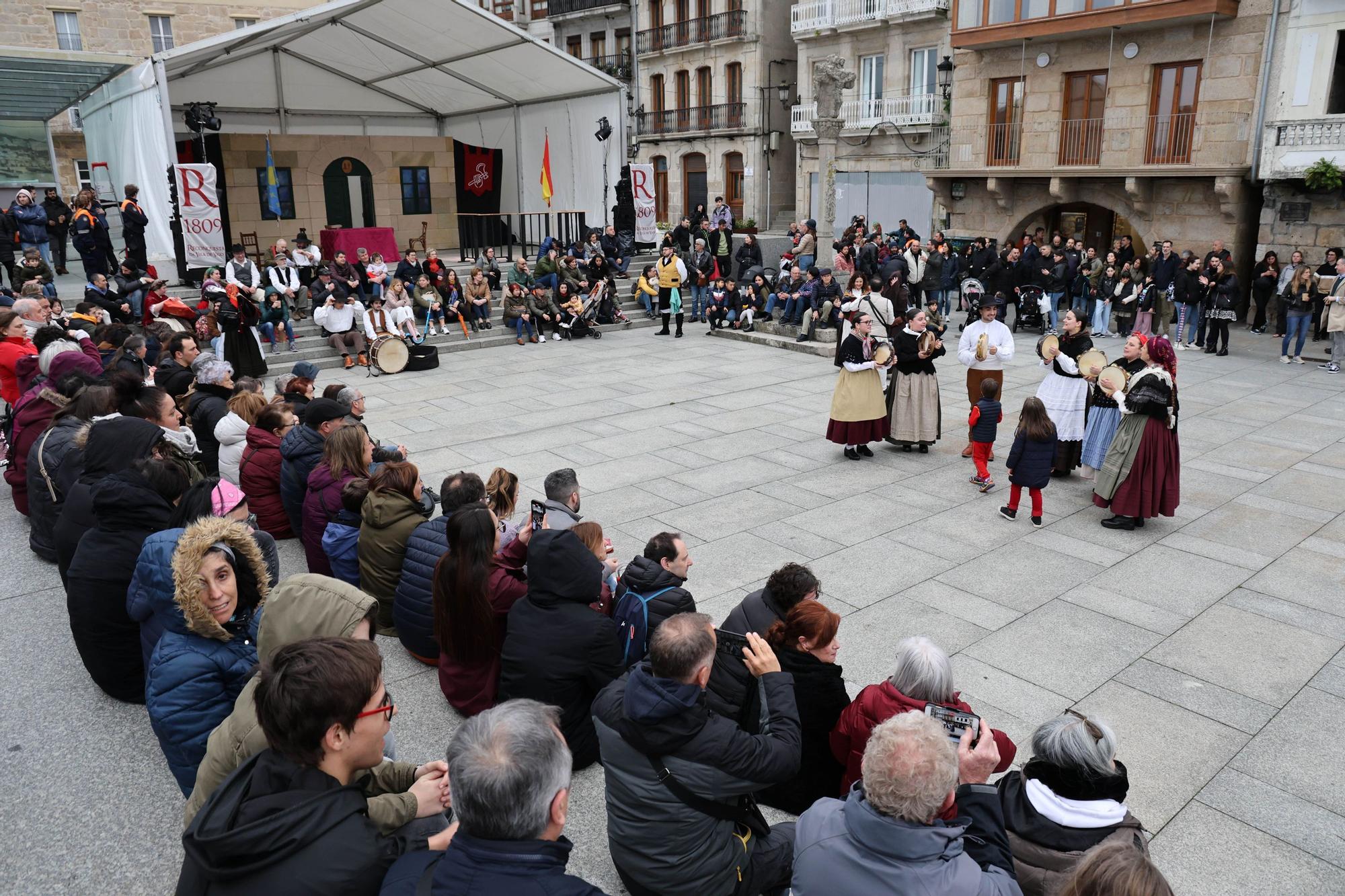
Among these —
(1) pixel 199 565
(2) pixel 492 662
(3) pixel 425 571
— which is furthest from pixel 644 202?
(1) pixel 199 565

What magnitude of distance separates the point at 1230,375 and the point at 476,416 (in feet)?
36.6

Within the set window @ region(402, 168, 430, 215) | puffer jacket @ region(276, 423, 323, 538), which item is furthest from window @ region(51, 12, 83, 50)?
puffer jacket @ region(276, 423, 323, 538)

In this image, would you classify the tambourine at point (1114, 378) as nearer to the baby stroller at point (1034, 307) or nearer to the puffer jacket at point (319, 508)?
the puffer jacket at point (319, 508)

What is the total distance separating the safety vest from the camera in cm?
1758

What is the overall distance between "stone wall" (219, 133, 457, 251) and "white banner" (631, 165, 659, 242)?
6.65 m

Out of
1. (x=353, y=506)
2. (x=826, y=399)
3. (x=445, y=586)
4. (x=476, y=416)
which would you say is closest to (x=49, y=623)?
(x=353, y=506)

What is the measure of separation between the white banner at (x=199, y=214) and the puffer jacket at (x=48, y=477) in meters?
9.67

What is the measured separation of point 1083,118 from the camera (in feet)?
67.5

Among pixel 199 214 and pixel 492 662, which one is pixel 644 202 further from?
pixel 492 662

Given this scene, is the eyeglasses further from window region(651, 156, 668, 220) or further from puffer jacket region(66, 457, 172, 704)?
window region(651, 156, 668, 220)

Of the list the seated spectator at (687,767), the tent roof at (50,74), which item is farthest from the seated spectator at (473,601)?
the tent roof at (50,74)

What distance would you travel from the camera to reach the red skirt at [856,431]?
368 inches

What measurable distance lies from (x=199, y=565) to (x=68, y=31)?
3549cm

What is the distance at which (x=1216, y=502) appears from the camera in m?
8.21
